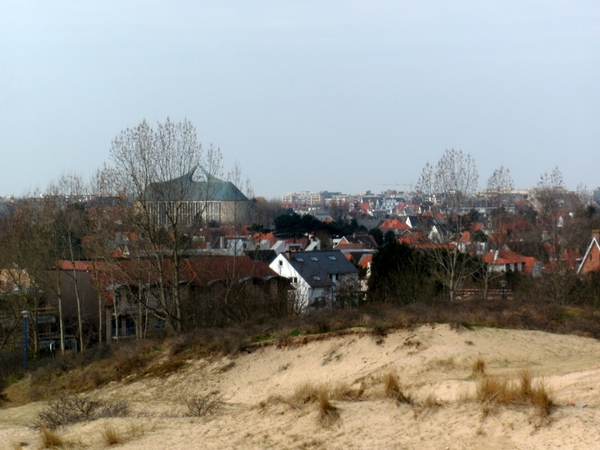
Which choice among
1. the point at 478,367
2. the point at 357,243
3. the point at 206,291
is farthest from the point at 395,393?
the point at 357,243

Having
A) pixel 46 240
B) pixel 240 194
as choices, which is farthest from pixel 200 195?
pixel 46 240

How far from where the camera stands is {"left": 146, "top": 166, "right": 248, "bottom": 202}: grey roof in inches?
1103

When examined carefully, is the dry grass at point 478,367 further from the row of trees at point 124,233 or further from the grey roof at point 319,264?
the grey roof at point 319,264

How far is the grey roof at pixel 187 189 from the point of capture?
91.9 feet

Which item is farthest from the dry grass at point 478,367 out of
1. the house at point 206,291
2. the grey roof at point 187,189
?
the grey roof at point 187,189

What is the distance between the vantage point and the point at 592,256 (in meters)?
46.2

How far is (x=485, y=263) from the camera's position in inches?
1399

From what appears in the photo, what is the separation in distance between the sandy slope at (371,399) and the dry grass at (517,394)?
0.49 feet

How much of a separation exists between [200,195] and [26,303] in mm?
12658

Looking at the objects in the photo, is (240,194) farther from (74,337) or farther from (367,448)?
(367,448)

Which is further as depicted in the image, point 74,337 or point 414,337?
point 74,337

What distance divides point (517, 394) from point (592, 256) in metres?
40.3

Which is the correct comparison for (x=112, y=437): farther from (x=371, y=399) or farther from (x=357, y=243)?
(x=357, y=243)

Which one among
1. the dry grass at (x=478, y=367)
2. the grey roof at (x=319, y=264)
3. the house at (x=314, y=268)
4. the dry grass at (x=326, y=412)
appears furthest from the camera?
the grey roof at (x=319, y=264)
